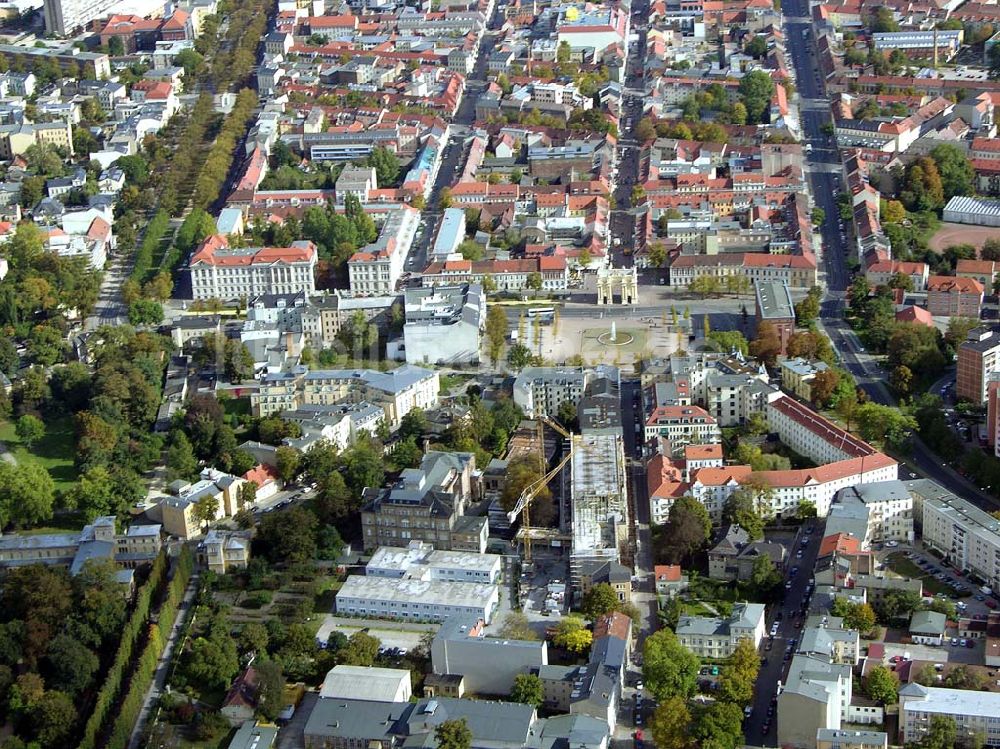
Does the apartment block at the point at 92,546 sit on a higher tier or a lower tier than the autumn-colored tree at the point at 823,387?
lower

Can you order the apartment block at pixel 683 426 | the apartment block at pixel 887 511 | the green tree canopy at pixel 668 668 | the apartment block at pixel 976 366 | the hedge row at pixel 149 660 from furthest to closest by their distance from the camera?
the apartment block at pixel 976 366
the apartment block at pixel 683 426
the apartment block at pixel 887 511
the hedge row at pixel 149 660
the green tree canopy at pixel 668 668

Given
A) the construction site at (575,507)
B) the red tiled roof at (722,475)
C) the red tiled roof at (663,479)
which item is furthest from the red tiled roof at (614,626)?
the red tiled roof at (722,475)

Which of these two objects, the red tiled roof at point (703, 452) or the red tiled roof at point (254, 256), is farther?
the red tiled roof at point (254, 256)

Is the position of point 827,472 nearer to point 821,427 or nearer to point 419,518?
point 821,427

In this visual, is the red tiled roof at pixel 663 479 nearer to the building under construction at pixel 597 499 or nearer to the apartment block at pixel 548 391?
the building under construction at pixel 597 499

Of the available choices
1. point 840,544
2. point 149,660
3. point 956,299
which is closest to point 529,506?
point 840,544

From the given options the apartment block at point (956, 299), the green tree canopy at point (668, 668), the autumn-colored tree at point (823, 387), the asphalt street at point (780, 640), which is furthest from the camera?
the apartment block at point (956, 299)

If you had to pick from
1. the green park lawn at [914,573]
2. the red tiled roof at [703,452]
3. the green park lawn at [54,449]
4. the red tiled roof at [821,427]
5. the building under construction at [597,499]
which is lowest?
the green park lawn at [54,449]

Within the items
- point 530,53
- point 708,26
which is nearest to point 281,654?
point 530,53
